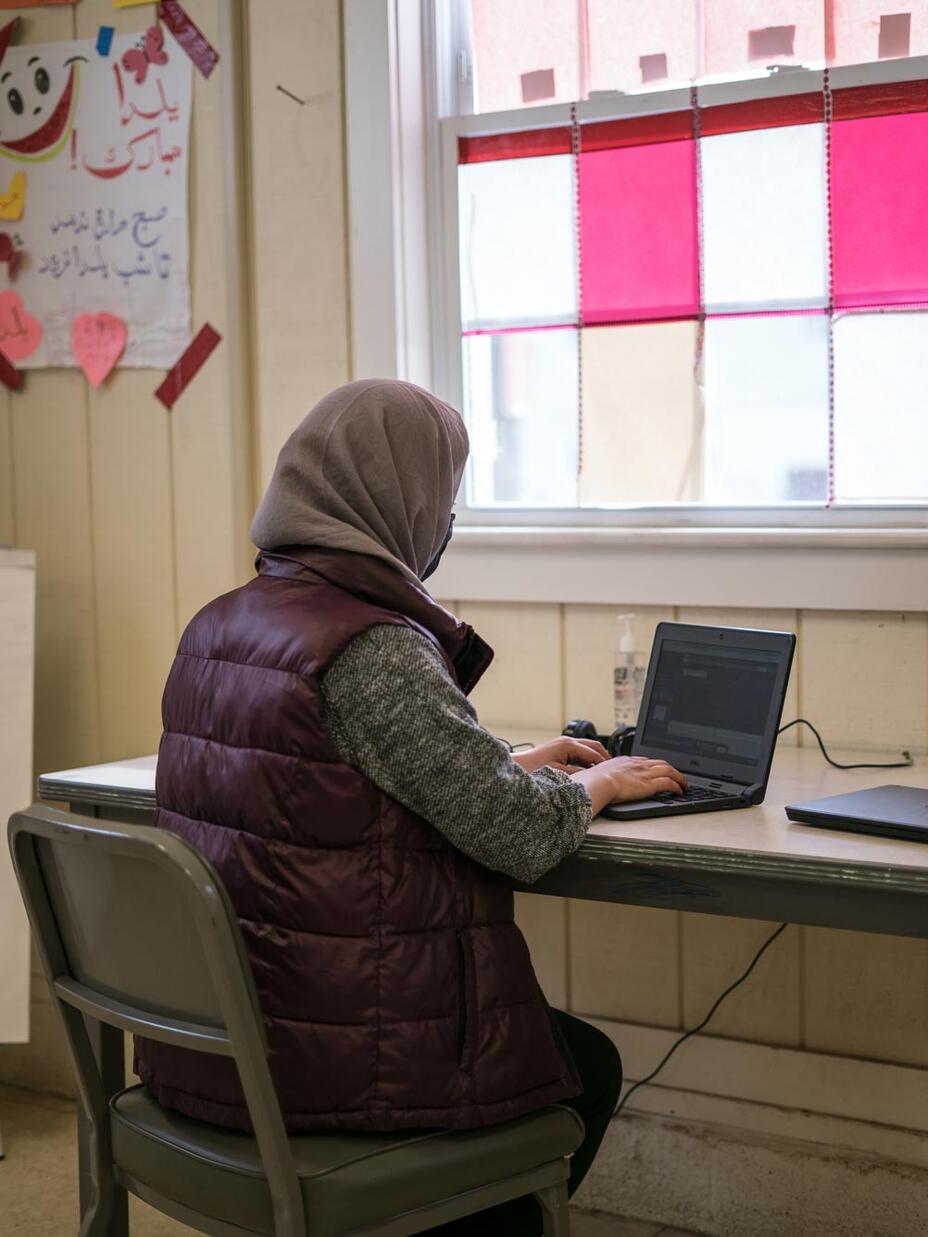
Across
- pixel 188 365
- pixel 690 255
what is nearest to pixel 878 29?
pixel 690 255

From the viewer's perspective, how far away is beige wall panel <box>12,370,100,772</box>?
2758 millimetres

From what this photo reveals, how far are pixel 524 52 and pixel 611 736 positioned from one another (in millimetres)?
1268

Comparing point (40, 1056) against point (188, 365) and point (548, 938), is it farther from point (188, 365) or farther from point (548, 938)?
point (188, 365)

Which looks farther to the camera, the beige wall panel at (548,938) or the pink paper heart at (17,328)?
the pink paper heart at (17,328)

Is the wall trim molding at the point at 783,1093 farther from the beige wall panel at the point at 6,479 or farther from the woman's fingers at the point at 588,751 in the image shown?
the beige wall panel at the point at 6,479

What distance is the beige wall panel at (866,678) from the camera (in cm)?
211

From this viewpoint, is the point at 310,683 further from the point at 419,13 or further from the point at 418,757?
the point at 419,13

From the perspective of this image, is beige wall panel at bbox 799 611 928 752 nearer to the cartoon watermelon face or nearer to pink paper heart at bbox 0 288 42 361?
pink paper heart at bbox 0 288 42 361

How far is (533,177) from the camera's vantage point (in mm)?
2439

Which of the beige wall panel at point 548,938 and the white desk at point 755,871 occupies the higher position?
the white desk at point 755,871

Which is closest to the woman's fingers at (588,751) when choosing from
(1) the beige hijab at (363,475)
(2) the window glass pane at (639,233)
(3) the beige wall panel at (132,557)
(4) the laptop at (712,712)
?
(4) the laptop at (712,712)

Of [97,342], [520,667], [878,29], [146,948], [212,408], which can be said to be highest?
[878,29]

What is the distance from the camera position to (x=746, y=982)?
7.43 feet

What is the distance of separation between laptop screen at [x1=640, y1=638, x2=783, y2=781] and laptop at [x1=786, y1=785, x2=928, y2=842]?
0.14 m
